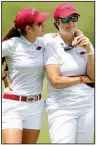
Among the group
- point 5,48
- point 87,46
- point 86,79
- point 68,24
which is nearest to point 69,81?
point 86,79

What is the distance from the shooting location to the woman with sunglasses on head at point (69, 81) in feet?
10.3

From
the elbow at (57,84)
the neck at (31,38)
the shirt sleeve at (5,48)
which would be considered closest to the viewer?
the elbow at (57,84)

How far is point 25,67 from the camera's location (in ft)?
10.5

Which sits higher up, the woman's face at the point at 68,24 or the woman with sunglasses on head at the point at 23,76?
the woman's face at the point at 68,24

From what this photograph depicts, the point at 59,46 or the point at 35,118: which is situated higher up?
the point at 59,46

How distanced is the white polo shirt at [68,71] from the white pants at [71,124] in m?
0.06

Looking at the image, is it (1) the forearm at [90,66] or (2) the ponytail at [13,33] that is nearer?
(1) the forearm at [90,66]

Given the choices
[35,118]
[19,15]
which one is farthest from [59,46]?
[35,118]

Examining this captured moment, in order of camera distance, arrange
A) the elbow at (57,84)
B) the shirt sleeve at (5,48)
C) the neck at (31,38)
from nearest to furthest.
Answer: the elbow at (57,84), the shirt sleeve at (5,48), the neck at (31,38)

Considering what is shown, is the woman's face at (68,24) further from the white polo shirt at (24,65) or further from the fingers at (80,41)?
the white polo shirt at (24,65)

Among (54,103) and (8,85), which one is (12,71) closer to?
(8,85)

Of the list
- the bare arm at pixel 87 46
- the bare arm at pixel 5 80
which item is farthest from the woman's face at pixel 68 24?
the bare arm at pixel 5 80

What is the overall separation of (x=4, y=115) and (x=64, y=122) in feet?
1.75

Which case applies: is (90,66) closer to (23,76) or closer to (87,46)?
(87,46)
